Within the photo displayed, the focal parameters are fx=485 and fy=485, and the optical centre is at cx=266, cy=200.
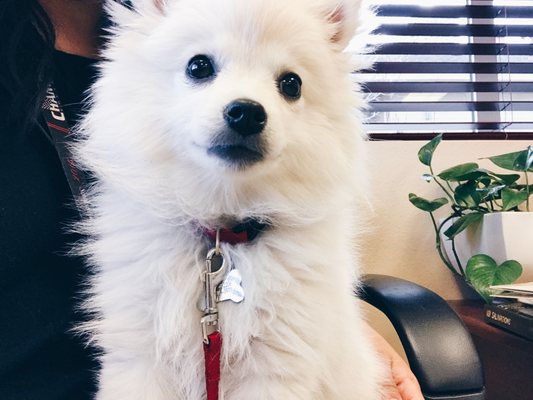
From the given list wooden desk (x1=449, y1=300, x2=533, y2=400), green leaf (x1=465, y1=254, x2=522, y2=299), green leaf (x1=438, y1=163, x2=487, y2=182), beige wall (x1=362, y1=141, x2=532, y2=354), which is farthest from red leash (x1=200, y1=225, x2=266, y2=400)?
beige wall (x1=362, y1=141, x2=532, y2=354)

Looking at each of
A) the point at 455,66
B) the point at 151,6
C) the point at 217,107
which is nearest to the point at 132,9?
the point at 151,6

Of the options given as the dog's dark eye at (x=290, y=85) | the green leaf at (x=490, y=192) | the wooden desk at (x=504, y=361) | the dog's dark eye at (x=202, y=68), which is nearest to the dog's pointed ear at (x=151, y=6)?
the dog's dark eye at (x=202, y=68)

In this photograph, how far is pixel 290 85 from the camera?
102 centimetres

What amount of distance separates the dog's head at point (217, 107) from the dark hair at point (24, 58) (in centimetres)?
13

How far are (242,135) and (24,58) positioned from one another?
0.57 metres

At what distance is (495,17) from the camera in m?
2.22

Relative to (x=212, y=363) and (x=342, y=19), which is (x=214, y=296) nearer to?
Answer: (x=212, y=363)

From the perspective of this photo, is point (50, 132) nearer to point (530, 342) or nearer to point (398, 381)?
→ point (398, 381)

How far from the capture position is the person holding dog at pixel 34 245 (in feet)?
3.08

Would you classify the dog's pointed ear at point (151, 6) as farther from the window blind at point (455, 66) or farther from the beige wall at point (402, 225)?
the window blind at point (455, 66)

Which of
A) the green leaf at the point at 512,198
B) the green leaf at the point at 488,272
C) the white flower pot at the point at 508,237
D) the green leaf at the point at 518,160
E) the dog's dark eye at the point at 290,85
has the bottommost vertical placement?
the green leaf at the point at 488,272

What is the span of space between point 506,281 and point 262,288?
1008 mm

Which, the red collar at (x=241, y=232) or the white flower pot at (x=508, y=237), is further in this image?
the white flower pot at (x=508, y=237)

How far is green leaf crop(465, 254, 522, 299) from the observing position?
153cm
